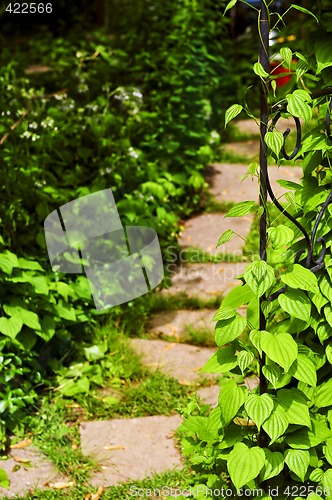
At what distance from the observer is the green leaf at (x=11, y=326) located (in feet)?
10.8

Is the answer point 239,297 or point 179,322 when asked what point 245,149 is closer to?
point 179,322

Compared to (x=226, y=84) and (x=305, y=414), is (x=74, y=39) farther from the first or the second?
(x=305, y=414)

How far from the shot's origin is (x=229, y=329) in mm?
2266

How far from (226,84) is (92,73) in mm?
2490

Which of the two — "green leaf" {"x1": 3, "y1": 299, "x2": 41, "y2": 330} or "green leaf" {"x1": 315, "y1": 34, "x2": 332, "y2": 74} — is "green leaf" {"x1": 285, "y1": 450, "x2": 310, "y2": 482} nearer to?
"green leaf" {"x1": 315, "y1": 34, "x2": 332, "y2": 74}

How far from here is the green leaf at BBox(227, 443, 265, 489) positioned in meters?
2.20

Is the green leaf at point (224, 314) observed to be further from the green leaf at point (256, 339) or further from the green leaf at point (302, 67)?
the green leaf at point (302, 67)

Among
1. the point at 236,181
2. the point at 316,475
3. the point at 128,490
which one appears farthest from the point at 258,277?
the point at 236,181

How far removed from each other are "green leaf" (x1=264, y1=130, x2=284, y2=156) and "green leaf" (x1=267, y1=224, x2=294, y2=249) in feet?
0.73

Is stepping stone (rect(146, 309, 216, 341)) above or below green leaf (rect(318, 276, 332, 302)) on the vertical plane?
below

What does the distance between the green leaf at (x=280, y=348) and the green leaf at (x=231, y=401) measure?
179 millimetres

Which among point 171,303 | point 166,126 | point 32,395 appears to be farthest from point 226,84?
point 32,395

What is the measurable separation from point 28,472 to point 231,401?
1.29 meters
